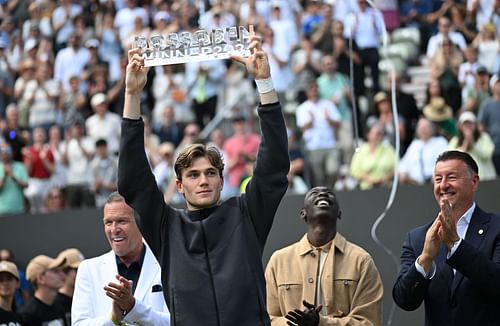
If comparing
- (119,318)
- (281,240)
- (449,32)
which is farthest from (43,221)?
(119,318)

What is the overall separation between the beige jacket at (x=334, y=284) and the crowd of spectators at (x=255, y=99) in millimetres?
4998

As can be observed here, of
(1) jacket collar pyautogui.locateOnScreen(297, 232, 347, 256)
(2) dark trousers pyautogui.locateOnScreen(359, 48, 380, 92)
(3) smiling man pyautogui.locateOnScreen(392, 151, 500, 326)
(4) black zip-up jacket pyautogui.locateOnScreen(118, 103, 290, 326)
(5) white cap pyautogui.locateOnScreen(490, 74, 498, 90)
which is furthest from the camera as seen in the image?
(2) dark trousers pyautogui.locateOnScreen(359, 48, 380, 92)

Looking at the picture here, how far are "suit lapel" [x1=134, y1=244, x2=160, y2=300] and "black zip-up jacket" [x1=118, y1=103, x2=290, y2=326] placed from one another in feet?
2.33

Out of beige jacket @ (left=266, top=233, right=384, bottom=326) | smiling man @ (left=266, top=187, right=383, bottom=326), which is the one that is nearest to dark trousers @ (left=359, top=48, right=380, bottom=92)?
smiling man @ (left=266, top=187, right=383, bottom=326)

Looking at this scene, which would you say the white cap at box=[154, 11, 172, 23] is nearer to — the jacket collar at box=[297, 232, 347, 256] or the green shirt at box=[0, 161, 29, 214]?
the green shirt at box=[0, 161, 29, 214]

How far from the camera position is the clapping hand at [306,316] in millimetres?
6074

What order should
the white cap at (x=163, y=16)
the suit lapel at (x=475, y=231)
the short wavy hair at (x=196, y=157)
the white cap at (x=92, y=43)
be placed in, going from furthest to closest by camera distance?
the white cap at (x=92, y=43), the white cap at (x=163, y=16), the suit lapel at (x=475, y=231), the short wavy hair at (x=196, y=157)

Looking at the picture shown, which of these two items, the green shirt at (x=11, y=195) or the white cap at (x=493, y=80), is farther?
the green shirt at (x=11, y=195)

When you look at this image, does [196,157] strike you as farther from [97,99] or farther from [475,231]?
[97,99]

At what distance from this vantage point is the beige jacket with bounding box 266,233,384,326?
6652 millimetres

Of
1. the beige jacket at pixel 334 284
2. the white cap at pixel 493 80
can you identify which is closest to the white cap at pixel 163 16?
the white cap at pixel 493 80

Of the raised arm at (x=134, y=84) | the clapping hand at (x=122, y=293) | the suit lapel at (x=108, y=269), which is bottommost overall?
the clapping hand at (x=122, y=293)

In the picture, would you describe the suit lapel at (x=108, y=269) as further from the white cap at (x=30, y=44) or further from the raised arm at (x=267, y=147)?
the white cap at (x=30, y=44)

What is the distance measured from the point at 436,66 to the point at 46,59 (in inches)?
243
